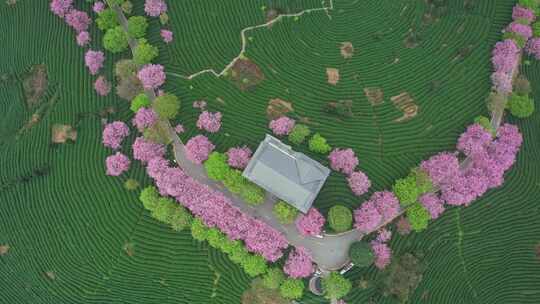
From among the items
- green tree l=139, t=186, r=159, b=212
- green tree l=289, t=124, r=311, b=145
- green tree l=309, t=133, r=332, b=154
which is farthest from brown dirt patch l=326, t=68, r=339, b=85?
green tree l=139, t=186, r=159, b=212

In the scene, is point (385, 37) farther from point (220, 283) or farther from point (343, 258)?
point (220, 283)

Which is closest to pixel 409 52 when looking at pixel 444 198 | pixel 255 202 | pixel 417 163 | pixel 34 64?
pixel 417 163

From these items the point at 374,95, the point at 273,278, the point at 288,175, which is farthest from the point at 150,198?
the point at 374,95

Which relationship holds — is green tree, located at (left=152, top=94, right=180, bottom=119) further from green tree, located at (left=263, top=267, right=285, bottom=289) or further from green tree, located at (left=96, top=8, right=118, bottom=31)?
green tree, located at (left=263, top=267, right=285, bottom=289)

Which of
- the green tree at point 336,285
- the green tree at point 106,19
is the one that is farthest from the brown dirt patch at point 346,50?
the green tree at point 106,19

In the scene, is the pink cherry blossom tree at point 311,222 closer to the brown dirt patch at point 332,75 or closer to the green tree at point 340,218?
the green tree at point 340,218

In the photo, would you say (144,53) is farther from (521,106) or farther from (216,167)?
(521,106)

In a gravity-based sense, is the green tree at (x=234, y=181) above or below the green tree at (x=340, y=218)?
below
